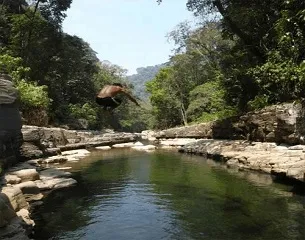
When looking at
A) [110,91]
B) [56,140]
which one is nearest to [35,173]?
[110,91]

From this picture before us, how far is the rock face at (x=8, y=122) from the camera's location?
42.0 feet

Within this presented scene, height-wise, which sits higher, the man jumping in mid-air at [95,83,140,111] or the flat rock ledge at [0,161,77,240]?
the man jumping in mid-air at [95,83,140,111]

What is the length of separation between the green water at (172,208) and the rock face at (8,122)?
9.37 ft

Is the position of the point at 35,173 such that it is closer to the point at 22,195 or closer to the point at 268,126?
the point at 22,195

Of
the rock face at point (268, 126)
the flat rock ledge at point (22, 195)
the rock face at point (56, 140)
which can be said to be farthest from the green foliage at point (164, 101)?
the flat rock ledge at point (22, 195)

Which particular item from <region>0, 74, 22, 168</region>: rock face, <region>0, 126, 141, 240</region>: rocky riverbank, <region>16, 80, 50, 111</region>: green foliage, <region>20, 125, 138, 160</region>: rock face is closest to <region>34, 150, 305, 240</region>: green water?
<region>0, 126, 141, 240</region>: rocky riverbank

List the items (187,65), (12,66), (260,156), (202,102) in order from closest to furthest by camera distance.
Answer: (260,156) → (12,66) → (202,102) → (187,65)

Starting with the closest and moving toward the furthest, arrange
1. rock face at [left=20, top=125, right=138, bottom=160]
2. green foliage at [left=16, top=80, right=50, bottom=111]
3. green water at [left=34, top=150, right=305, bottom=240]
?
green water at [left=34, top=150, right=305, bottom=240] < rock face at [left=20, top=125, right=138, bottom=160] < green foliage at [left=16, top=80, right=50, bottom=111]

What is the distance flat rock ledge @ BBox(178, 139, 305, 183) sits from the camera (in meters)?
12.6

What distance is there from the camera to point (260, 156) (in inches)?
628

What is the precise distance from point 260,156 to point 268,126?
2770mm

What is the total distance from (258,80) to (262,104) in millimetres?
1648

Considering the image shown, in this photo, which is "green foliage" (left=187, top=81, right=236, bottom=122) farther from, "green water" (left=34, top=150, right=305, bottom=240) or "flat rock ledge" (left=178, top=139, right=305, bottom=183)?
"green water" (left=34, top=150, right=305, bottom=240)

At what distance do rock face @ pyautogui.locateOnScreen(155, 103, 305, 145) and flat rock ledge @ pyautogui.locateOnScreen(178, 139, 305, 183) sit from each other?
53 centimetres
